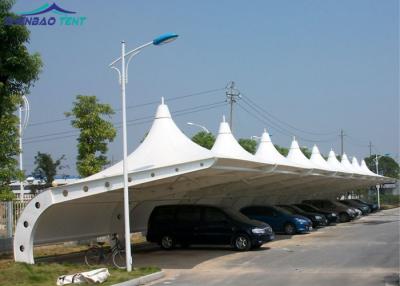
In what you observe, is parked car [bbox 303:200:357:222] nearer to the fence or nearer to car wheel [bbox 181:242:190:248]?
car wheel [bbox 181:242:190:248]

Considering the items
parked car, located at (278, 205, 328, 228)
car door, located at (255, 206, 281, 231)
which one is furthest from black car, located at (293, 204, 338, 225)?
car door, located at (255, 206, 281, 231)

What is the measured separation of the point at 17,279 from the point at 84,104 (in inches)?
449

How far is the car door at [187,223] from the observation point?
2266cm

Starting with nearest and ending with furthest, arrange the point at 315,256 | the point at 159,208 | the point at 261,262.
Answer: the point at 261,262, the point at 315,256, the point at 159,208

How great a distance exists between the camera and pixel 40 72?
39.7 ft

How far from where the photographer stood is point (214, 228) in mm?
22266

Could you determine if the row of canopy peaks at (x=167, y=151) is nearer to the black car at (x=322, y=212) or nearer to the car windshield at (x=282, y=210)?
the car windshield at (x=282, y=210)

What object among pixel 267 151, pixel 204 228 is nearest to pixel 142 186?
pixel 204 228

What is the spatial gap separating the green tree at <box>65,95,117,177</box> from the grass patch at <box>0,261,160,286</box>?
828 cm

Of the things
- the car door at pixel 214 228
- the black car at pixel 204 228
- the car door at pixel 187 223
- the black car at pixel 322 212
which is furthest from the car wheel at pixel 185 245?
the black car at pixel 322 212

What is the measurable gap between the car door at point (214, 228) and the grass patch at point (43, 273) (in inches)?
242

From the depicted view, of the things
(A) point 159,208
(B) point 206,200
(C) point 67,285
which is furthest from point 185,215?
(C) point 67,285

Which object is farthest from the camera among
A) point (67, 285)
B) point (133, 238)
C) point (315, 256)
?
point (133, 238)

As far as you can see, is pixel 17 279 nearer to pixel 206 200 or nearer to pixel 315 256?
pixel 315 256
